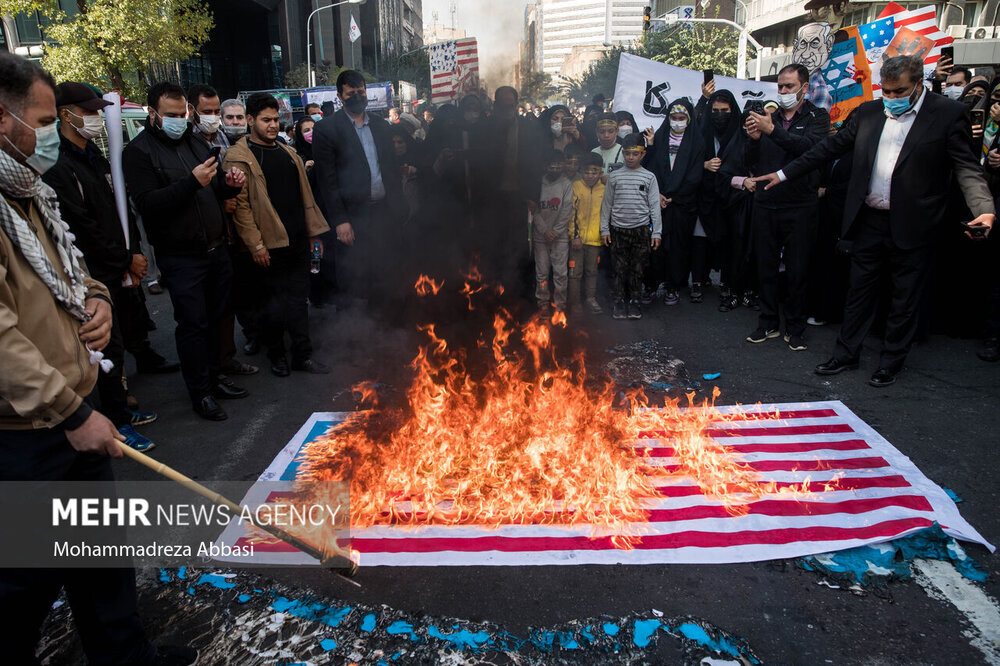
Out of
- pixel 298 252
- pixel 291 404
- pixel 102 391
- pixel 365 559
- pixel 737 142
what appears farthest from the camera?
pixel 737 142

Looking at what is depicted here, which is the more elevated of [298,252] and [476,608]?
[298,252]

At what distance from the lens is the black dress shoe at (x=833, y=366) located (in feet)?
17.0

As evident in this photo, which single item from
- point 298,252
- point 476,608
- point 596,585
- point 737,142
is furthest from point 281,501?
point 737,142

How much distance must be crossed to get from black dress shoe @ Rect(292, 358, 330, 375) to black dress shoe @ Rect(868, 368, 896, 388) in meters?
4.55

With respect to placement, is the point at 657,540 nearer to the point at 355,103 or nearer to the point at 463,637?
the point at 463,637

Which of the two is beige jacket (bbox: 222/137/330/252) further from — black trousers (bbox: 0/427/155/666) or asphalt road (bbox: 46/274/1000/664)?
black trousers (bbox: 0/427/155/666)

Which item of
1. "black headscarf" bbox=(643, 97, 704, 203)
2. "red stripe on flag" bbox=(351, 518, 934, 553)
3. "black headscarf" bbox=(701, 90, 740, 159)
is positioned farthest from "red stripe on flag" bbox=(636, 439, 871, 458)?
"black headscarf" bbox=(701, 90, 740, 159)

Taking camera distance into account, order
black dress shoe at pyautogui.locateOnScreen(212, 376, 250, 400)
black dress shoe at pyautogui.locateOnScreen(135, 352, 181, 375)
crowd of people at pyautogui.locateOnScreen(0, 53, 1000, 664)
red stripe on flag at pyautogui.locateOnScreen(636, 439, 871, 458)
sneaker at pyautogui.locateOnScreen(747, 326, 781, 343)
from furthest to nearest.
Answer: sneaker at pyautogui.locateOnScreen(747, 326, 781, 343), black dress shoe at pyautogui.locateOnScreen(135, 352, 181, 375), black dress shoe at pyautogui.locateOnScreen(212, 376, 250, 400), red stripe on flag at pyautogui.locateOnScreen(636, 439, 871, 458), crowd of people at pyautogui.locateOnScreen(0, 53, 1000, 664)

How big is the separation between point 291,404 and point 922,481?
14.1 ft

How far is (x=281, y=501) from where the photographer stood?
11.2 ft

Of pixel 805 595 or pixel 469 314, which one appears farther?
pixel 469 314

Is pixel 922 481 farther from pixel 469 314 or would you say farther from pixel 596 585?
pixel 469 314

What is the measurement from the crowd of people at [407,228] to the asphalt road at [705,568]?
0.25 m

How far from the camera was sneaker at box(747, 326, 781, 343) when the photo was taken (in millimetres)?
6000
